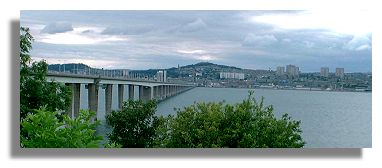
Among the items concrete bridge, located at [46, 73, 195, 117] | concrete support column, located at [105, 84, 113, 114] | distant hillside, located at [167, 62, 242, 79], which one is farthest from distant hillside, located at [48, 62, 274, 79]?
concrete support column, located at [105, 84, 113, 114]

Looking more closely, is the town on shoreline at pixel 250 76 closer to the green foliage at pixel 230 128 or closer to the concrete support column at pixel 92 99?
the concrete support column at pixel 92 99

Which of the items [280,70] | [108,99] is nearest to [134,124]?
[108,99]

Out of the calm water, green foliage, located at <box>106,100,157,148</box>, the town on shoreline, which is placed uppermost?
the town on shoreline

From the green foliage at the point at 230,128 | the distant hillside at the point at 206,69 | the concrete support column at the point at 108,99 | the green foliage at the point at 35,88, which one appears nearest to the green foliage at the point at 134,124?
the concrete support column at the point at 108,99

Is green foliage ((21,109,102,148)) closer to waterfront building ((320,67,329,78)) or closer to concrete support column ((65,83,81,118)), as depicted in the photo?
concrete support column ((65,83,81,118))
